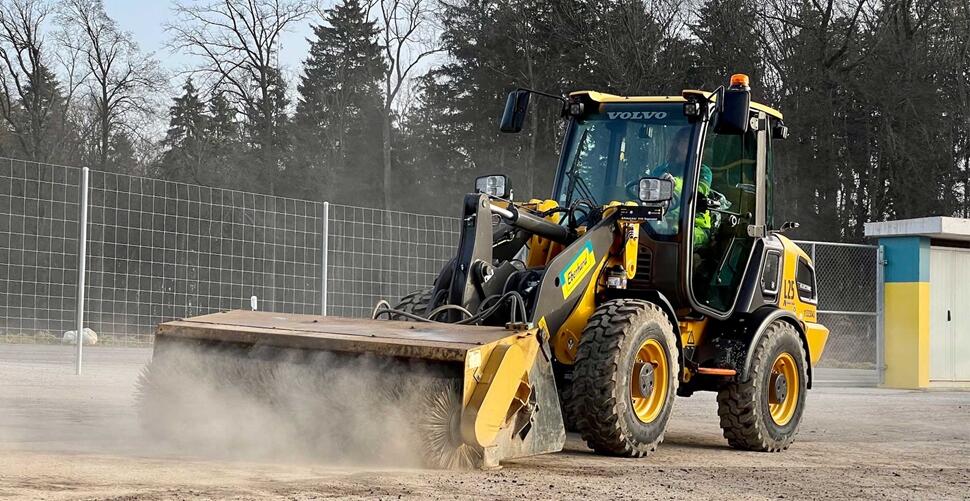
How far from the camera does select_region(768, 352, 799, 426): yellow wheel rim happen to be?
8.73 meters

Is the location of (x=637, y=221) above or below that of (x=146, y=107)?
below

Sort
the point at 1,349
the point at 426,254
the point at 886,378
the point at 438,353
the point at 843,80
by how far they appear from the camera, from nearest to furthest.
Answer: the point at 438,353 → the point at 1,349 → the point at 426,254 → the point at 886,378 → the point at 843,80

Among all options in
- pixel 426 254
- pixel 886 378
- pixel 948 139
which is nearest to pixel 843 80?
pixel 948 139

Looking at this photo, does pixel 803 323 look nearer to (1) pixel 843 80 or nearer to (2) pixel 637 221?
(2) pixel 637 221

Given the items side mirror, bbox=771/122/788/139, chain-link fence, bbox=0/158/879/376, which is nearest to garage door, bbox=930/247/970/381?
chain-link fence, bbox=0/158/879/376

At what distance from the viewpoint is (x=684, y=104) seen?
8.43m

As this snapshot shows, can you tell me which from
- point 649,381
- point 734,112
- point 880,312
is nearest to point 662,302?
point 649,381

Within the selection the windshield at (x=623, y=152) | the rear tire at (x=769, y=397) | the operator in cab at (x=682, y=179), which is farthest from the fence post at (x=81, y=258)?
the rear tire at (x=769, y=397)

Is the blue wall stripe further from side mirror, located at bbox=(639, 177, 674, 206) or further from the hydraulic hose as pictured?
side mirror, located at bbox=(639, 177, 674, 206)

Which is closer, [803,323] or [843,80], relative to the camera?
[803,323]

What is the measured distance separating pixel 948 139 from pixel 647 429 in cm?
2525

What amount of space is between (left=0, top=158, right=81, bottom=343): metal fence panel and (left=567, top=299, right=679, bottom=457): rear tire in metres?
7.71

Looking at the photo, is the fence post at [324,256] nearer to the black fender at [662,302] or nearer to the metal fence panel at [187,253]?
the metal fence panel at [187,253]

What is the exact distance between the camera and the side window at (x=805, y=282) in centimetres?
968
